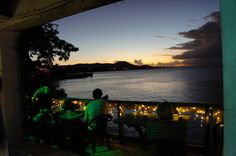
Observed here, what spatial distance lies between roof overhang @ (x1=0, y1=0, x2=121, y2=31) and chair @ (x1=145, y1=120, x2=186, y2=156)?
1.82 meters

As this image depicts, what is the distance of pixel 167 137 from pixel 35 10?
2663 mm

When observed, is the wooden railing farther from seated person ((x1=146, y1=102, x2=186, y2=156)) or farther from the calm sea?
the calm sea

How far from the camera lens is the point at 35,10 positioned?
4.23m

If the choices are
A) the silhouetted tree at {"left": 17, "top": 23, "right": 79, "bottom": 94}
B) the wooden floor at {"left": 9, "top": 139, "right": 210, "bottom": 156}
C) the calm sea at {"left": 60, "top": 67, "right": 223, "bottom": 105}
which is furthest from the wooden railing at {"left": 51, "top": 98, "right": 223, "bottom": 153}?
the calm sea at {"left": 60, "top": 67, "right": 223, "bottom": 105}

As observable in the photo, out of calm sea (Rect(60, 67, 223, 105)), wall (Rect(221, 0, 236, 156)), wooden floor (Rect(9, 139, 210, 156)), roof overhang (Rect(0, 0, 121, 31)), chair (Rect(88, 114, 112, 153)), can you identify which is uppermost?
roof overhang (Rect(0, 0, 121, 31))

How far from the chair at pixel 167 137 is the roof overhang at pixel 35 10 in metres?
1.82

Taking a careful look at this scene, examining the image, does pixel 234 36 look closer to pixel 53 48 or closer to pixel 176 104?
pixel 176 104

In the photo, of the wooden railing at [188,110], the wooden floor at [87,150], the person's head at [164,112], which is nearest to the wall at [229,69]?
the person's head at [164,112]

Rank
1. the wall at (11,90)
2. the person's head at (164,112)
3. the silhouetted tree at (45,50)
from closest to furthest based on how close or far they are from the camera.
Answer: the person's head at (164,112) → the wall at (11,90) → the silhouetted tree at (45,50)

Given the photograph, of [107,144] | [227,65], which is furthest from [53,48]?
[227,65]

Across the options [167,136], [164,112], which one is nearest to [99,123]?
[164,112]

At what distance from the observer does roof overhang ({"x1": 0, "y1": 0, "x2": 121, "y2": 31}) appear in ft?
12.0

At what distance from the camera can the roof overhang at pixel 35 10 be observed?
3645 mm

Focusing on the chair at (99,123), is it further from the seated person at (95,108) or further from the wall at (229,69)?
the wall at (229,69)
